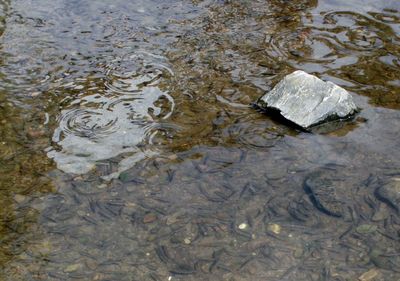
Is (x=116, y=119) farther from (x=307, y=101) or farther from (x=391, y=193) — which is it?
(x=391, y=193)

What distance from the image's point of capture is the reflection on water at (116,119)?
548cm

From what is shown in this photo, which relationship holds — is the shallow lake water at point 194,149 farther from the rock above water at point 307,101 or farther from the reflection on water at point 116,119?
the rock above water at point 307,101

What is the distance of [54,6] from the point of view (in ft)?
27.8

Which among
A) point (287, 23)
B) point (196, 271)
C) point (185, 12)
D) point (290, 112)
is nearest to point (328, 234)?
point (196, 271)

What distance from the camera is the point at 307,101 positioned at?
19.2 feet

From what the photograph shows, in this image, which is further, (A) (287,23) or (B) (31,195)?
(A) (287,23)

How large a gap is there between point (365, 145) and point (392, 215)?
938 mm

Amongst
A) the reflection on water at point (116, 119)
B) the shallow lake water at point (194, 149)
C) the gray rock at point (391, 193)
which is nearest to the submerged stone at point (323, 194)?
the shallow lake water at point (194, 149)

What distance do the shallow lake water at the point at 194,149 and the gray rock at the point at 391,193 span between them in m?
0.02

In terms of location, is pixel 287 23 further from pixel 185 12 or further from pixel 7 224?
pixel 7 224

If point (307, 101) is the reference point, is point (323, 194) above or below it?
below

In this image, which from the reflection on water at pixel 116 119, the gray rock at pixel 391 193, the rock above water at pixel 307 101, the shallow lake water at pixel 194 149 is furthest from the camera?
the rock above water at pixel 307 101

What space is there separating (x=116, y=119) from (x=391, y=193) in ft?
9.57

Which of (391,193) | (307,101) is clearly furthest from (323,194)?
(307,101)
